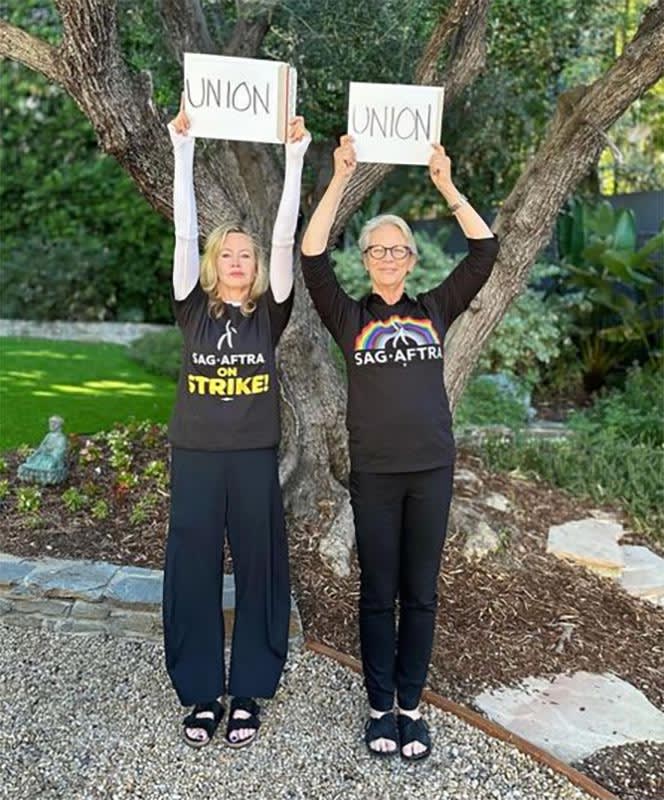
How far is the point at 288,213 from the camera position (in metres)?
2.35

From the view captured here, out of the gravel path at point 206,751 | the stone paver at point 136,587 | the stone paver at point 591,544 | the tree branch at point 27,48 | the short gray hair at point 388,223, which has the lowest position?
the gravel path at point 206,751

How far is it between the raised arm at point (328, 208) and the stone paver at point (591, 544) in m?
2.34

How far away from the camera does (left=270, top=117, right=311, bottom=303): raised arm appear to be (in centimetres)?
234

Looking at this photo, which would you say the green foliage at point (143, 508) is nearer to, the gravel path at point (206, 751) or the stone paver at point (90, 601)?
the stone paver at point (90, 601)

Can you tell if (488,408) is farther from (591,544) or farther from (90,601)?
(90,601)

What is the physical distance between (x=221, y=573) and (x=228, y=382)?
0.60m

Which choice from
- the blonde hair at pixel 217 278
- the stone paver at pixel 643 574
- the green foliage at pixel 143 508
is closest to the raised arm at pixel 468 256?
the blonde hair at pixel 217 278

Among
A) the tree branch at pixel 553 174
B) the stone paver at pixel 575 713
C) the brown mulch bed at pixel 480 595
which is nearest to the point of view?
the stone paver at pixel 575 713

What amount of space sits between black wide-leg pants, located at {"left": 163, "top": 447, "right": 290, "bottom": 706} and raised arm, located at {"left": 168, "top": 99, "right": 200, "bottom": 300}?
518mm

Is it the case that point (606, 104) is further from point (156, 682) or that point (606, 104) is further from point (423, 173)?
A: point (423, 173)

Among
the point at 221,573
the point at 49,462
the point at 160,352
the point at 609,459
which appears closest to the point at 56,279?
the point at 160,352

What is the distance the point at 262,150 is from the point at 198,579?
254 cm

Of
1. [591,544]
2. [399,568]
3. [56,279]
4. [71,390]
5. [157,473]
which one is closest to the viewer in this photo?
[399,568]

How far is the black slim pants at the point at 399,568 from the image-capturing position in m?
2.34
